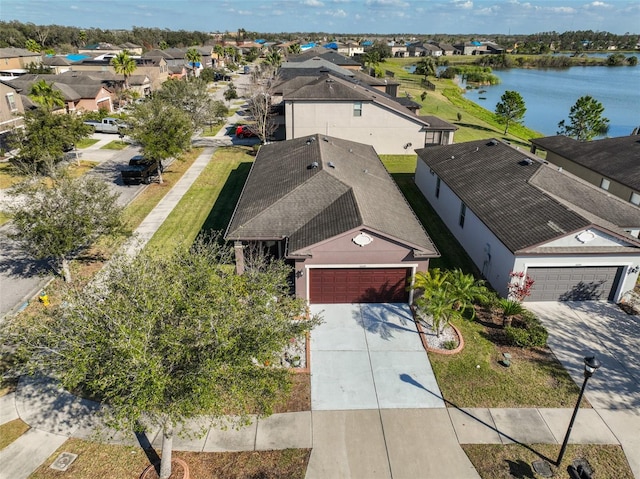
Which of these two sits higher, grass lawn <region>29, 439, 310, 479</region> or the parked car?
the parked car

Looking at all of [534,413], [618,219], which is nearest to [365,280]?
[534,413]

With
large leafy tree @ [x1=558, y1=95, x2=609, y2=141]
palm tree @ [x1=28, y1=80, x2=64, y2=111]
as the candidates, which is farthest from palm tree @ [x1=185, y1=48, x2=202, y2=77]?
large leafy tree @ [x1=558, y1=95, x2=609, y2=141]

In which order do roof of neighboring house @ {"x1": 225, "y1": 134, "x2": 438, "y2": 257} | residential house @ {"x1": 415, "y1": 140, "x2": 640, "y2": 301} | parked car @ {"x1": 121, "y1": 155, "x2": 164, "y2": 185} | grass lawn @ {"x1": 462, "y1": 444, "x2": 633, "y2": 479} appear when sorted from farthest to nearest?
parked car @ {"x1": 121, "y1": 155, "x2": 164, "y2": 185}
roof of neighboring house @ {"x1": 225, "y1": 134, "x2": 438, "y2": 257}
residential house @ {"x1": 415, "y1": 140, "x2": 640, "y2": 301}
grass lawn @ {"x1": 462, "y1": 444, "x2": 633, "y2": 479}

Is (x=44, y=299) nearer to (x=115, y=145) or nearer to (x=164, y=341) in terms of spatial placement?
(x=164, y=341)

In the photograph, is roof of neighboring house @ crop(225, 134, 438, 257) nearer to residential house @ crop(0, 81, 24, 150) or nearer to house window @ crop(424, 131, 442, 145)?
house window @ crop(424, 131, 442, 145)

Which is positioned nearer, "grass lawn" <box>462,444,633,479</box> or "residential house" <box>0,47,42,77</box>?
"grass lawn" <box>462,444,633,479</box>

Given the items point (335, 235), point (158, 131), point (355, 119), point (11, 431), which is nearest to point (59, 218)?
point (11, 431)
